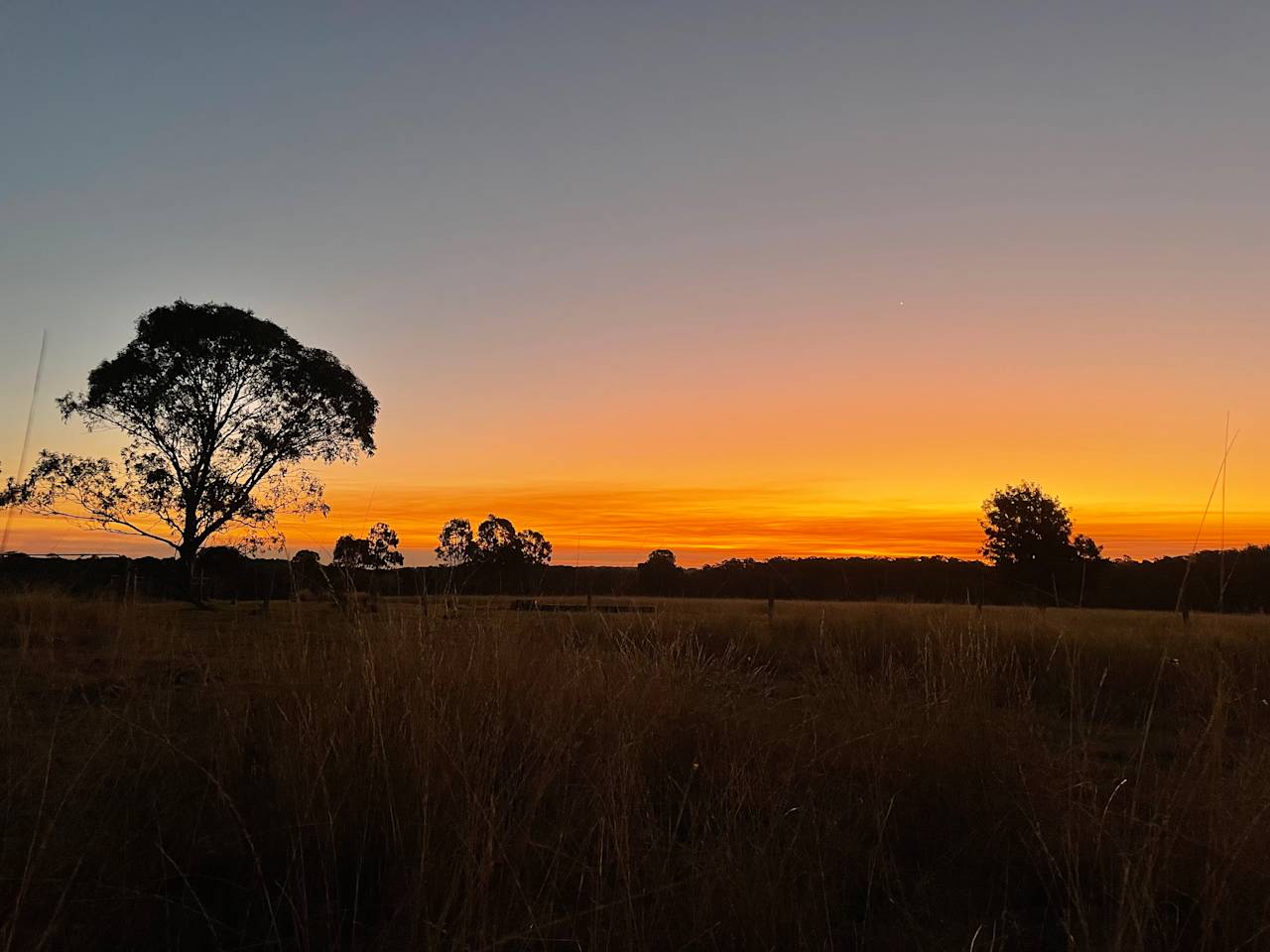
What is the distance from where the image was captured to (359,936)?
2520 millimetres

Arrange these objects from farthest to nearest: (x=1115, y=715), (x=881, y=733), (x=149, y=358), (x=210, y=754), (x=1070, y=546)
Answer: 1. (x=1070, y=546)
2. (x=149, y=358)
3. (x=1115, y=715)
4. (x=881, y=733)
5. (x=210, y=754)

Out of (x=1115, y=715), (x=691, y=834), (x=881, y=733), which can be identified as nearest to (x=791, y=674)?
(x=1115, y=715)

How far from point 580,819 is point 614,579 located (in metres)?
3.88

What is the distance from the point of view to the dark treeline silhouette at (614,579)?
589cm

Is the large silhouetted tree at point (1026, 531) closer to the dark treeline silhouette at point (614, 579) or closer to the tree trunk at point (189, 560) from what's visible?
the dark treeline silhouette at point (614, 579)

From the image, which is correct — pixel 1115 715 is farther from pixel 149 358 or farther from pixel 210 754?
pixel 149 358

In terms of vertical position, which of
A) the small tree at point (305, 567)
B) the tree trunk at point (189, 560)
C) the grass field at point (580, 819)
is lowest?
the grass field at point (580, 819)

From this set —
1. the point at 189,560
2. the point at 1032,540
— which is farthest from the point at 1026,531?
the point at 189,560

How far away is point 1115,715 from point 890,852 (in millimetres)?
6080

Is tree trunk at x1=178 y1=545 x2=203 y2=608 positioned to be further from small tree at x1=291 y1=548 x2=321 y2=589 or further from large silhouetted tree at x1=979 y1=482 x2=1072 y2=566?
large silhouetted tree at x1=979 y1=482 x2=1072 y2=566

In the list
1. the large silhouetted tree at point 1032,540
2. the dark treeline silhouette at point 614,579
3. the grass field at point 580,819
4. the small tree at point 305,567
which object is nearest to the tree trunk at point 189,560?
the dark treeline silhouette at point 614,579

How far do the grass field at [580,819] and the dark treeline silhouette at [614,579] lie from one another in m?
0.59

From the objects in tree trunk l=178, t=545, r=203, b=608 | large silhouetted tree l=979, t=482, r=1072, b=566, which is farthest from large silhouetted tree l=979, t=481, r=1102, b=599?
tree trunk l=178, t=545, r=203, b=608

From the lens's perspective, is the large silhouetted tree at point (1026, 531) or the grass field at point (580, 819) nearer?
the grass field at point (580, 819)
